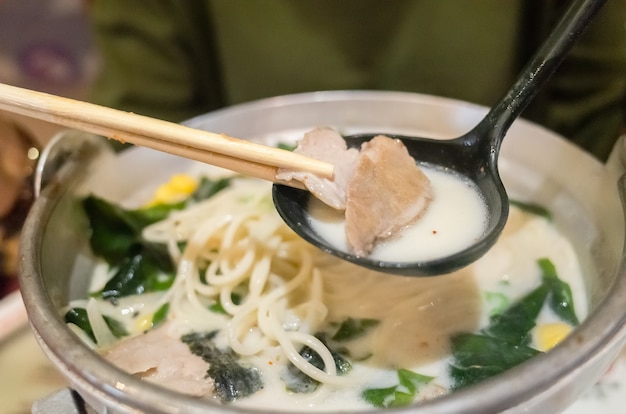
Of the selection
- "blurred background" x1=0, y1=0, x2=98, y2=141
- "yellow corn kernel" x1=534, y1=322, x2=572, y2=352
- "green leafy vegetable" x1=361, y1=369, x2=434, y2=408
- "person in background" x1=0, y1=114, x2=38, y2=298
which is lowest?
"blurred background" x1=0, y1=0, x2=98, y2=141

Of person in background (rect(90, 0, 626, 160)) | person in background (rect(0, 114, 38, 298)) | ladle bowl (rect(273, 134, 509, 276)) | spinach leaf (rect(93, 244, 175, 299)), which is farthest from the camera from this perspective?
person in background (rect(90, 0, 626, 160))

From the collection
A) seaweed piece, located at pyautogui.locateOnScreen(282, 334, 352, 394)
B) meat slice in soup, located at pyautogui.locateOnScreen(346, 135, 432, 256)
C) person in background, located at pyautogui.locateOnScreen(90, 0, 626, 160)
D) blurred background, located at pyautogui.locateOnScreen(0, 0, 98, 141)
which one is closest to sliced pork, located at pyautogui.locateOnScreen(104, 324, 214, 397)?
seaweed piece, located at pyautogui.locateOnScreen(282, 334, 352, 394)

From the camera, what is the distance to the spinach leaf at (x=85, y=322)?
4.12 ft

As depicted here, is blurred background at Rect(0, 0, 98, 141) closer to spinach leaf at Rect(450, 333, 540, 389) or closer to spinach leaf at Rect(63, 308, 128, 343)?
spinach leaf at Rect(63, 308, 128, 343)

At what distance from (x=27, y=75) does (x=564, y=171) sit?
11.0 feet

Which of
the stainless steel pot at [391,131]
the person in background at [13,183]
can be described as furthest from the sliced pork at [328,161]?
the person in background at [13,183]

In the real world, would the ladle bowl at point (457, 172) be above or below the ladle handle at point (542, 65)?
below

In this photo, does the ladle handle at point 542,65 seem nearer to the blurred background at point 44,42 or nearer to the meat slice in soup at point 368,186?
the meat slice in soup at point 368,186

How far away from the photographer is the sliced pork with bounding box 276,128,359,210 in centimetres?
116

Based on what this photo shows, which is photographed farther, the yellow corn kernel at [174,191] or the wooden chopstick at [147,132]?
the yellow corn kernel at [174,191]

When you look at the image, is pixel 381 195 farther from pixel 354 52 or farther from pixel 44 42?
pixel 44 42

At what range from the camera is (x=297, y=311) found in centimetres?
131

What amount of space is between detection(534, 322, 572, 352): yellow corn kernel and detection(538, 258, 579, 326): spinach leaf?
0.03m

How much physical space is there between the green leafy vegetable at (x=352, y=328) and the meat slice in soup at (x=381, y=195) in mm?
205
